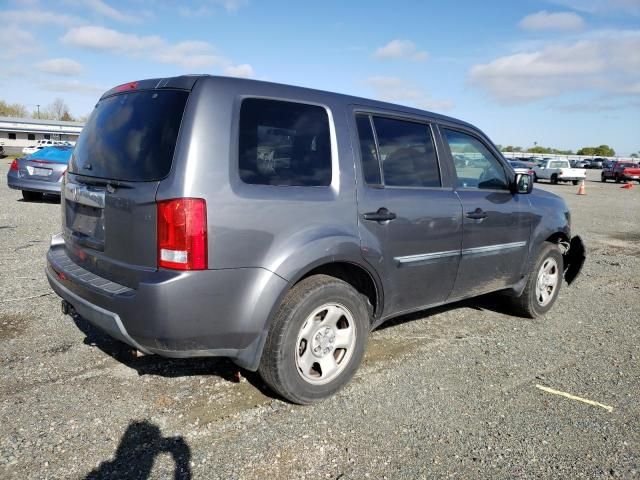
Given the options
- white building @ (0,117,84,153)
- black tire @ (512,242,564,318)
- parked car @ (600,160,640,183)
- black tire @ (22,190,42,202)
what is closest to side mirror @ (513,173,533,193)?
black tire @ (512,242,564,318)

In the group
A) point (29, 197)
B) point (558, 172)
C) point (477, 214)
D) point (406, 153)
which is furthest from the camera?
point (558, 172)

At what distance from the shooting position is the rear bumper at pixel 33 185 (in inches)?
453

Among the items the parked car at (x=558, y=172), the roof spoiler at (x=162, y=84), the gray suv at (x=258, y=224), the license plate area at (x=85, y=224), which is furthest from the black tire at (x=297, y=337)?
the parked car at (x=558, y=172)

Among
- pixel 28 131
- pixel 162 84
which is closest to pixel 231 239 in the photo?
pixel 162 84

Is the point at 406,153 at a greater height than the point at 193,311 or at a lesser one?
greater

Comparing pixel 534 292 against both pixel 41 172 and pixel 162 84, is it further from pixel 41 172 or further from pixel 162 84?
pixel 41 172

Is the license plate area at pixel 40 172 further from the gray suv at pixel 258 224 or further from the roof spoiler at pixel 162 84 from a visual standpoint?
the roof spoiler at pixel 162 84

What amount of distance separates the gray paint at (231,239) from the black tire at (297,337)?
12cm

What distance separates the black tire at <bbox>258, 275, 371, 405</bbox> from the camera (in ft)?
9.78

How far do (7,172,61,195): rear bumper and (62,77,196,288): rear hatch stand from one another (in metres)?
9.27

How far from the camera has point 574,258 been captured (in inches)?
225

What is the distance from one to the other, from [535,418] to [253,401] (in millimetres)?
1763

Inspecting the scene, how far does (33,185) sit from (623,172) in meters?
37.7

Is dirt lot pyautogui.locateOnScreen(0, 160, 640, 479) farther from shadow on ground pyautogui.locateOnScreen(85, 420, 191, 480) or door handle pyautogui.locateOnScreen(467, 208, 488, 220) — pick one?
door handle pyautogui.locateOnScreen(467, 208, 488, 220)
